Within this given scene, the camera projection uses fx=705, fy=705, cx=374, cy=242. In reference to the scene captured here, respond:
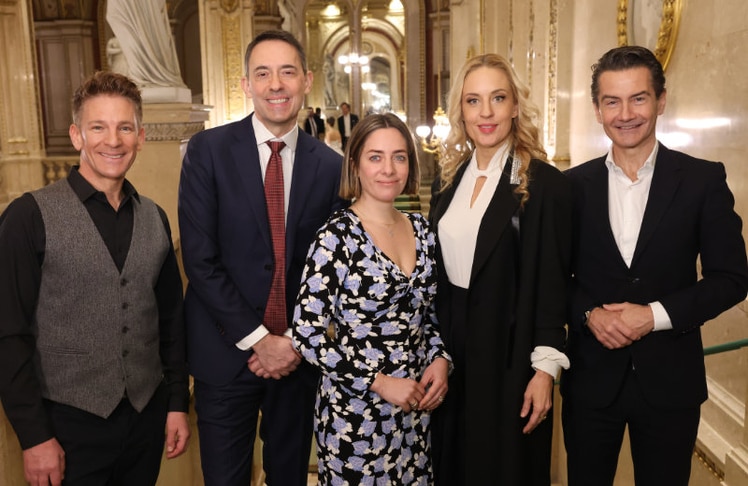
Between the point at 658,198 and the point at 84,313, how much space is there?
5.96 ft

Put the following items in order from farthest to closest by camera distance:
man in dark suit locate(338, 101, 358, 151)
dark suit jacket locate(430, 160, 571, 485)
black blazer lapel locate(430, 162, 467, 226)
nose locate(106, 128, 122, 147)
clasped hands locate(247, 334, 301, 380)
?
1. man in dark suit locate(338, 101, 358, 151)
2. black blazer lapel locate(430, 162, 467, 226)
3. clasped hands locate(247, 334, 301, 380)
4. dark suit jacket locate(430, 160, 571, 485)
5. nose locate(106, 128, 122, 147)

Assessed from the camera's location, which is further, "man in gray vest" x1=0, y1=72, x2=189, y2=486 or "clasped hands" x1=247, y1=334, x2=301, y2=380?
"clasped hands" x1=247, y1=334, x2=301, y2=380

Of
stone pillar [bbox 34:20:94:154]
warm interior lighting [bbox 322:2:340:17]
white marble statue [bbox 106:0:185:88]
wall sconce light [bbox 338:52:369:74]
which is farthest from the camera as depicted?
warm interior lighting [bbox 322:2:340:17]

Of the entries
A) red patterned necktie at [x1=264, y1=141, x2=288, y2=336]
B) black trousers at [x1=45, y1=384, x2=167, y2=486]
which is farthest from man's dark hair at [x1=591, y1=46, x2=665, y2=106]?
black trousers at [x1=45, y1=384, x2=167, y2=486]

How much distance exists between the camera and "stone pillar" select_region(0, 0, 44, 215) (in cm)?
1086

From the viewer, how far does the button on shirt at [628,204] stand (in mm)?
2352

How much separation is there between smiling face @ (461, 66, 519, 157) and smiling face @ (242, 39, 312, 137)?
621 mm

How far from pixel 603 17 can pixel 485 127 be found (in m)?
4.13

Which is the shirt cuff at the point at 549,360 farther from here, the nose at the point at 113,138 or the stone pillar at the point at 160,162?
the stone pillar at the point at 160,162

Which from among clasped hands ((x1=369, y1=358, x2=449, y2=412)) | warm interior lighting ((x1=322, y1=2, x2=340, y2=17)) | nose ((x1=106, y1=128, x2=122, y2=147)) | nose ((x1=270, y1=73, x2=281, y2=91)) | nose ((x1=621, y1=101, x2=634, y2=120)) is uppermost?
warm interior lighting ((x1=322, y1=2, x2=340, y2=17))

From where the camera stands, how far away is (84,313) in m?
2.07

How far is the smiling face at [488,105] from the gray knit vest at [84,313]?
1.20m

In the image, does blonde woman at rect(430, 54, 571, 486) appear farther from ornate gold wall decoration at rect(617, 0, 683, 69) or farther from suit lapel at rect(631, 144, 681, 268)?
ornate gold wall decoration at rect(617, 0, 683, 69)

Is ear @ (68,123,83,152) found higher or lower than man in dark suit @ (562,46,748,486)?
higher
